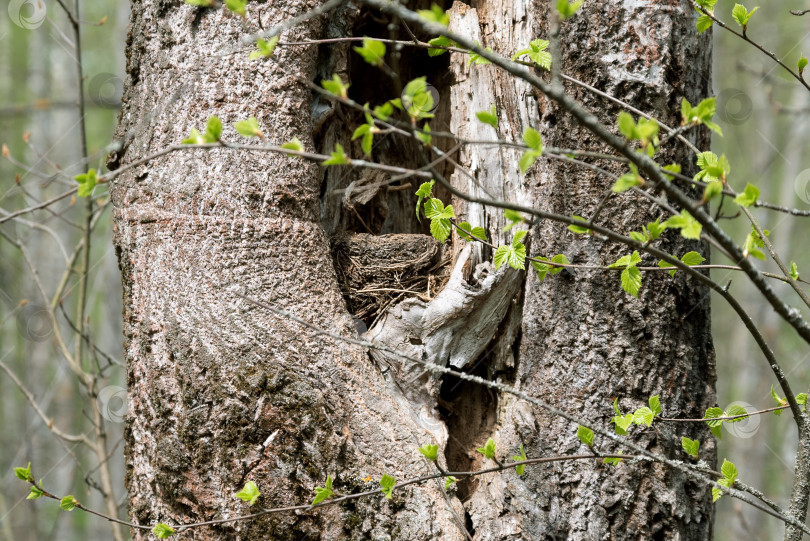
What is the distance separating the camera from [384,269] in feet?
7.71

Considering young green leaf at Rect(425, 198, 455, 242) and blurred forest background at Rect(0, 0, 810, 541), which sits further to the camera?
blurred forest background at Rect(0, 0, 810, 541)

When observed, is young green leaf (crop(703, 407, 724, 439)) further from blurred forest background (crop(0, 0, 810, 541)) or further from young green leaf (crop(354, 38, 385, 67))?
blurred forest background (crop(0, 0, 810, 541))

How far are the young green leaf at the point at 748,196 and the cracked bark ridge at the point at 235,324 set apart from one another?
1118 mm

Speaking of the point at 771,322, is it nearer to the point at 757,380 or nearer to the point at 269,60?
the point at 757,380

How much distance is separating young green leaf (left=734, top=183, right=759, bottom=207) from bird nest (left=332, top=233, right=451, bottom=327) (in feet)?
4.26

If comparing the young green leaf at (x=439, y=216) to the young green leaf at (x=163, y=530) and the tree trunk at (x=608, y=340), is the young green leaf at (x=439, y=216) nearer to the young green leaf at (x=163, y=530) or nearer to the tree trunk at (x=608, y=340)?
the tree trunk at (x=608, y=340)

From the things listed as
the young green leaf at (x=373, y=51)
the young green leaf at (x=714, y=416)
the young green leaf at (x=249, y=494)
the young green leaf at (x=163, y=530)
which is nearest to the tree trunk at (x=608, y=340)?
the young green leaf at (x=714, y=416)

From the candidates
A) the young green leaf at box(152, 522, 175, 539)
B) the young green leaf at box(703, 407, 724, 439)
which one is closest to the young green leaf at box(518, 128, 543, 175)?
the young green leaf at box(703, 407, 724, 439)

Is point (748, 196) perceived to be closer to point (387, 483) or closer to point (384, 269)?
point (387, 483)

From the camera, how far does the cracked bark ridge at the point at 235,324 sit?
170cm

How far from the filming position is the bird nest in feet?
7.48

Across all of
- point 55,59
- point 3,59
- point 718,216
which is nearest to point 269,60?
point 718,216

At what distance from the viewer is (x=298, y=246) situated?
186cm

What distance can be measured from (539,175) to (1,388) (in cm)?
1133
